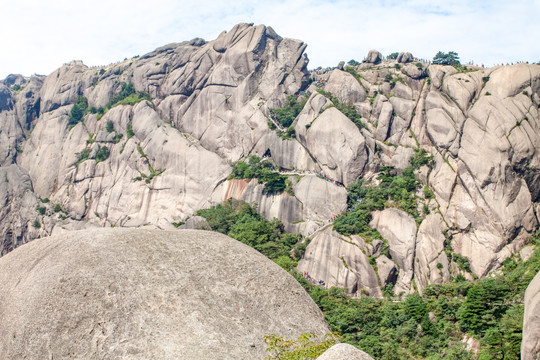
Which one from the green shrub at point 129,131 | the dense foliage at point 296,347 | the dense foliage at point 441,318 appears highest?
the green shrub at point 129,131

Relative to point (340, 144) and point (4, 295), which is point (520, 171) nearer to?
point (340, 144)

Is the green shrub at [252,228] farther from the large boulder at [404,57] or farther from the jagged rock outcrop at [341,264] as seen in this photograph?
the large boulder at [404,57]

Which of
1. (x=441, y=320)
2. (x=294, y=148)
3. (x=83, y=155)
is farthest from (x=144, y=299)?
(x=83, y=155)

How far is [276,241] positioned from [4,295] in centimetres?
4309

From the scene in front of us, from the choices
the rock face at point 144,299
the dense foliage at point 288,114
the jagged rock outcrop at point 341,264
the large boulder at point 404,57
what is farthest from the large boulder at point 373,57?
the rock face at point 144,299

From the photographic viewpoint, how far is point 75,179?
83312 millimetres

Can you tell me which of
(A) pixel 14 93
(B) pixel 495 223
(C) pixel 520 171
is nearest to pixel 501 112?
(C) pixel 520 171

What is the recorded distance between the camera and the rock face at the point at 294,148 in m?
56.9

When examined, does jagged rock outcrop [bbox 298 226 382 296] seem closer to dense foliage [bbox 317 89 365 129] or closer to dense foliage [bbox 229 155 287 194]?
dense foliage [bbox 229 155 287 194]

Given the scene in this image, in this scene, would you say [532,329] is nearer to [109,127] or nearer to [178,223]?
[178,223]

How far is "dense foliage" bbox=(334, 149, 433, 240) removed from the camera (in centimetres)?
5958

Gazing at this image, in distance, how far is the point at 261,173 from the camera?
2773 inches

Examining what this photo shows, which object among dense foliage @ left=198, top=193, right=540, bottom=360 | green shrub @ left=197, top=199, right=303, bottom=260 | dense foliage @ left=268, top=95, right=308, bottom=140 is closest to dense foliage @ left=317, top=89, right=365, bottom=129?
dense foliage @ left=268, top=95, right=308, bottom=140

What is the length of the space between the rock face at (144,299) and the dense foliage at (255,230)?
35.6 m
